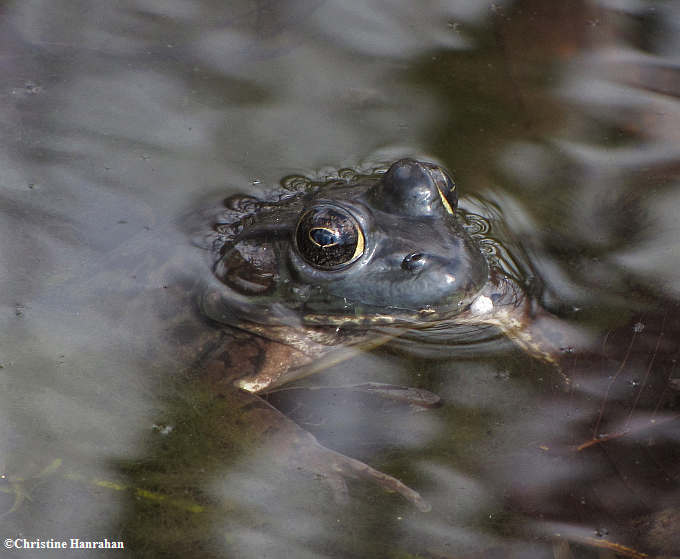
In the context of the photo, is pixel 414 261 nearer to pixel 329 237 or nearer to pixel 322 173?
pixel 329 237

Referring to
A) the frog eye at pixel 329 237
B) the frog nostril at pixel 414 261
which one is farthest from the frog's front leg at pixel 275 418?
the frog nostril at pixel 414 261

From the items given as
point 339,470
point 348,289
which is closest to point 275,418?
point 339,470

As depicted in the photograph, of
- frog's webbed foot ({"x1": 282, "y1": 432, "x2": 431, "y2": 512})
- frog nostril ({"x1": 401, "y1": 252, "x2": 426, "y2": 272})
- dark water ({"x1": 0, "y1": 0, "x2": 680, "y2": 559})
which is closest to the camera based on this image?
dark water ({"x1": 0, "y1": 0, "x2": 680, "y2": 559})

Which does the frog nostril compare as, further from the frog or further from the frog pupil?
the frog pupil

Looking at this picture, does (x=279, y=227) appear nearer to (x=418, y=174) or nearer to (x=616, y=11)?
(x=418, y=174)

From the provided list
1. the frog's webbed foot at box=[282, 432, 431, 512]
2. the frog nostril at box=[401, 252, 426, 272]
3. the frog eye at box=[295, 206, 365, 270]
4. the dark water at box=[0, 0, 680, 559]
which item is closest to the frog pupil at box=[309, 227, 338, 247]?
the frog eye at box=[295, 206, 365, 270]

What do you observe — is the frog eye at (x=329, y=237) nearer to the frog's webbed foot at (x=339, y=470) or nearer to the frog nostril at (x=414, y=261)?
the frog nostril at (x=414, y=261)
